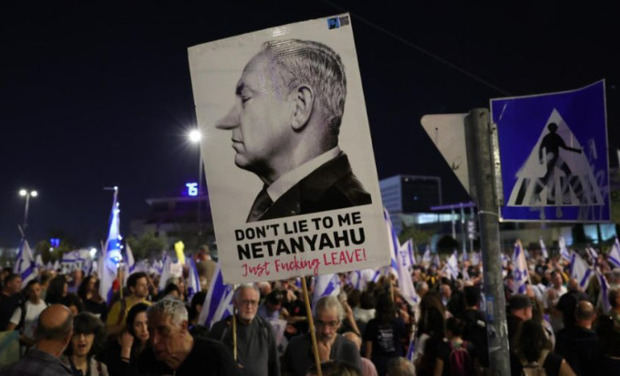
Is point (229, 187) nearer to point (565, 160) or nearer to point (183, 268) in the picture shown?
point (565, 160)

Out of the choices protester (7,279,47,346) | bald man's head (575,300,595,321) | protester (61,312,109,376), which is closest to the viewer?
protester (61,312,109,376)

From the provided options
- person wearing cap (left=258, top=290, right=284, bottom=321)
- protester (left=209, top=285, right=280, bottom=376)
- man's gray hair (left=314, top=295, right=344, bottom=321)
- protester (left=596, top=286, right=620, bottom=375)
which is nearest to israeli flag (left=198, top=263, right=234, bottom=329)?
person wearing cap (left=258, top=290, right=284, bottom=321)

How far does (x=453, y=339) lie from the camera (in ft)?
18.3

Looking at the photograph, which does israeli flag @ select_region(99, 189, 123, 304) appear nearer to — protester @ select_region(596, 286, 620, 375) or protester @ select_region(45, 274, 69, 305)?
protester @ select_region(45, 274, 69, 305)

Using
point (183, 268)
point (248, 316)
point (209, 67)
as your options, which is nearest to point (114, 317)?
point (248, 316)

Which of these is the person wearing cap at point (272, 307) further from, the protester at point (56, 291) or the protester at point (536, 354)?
the protester at point (536, 354)

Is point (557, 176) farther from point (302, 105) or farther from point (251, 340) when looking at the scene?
point (251, 340)

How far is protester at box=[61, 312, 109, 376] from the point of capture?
14.9 feet

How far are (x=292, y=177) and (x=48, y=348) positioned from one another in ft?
6.11

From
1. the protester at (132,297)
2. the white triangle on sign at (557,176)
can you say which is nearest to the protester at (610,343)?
the white triangle on sign at (557,176)

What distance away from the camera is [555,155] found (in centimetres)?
362

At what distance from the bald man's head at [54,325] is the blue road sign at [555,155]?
2.99m

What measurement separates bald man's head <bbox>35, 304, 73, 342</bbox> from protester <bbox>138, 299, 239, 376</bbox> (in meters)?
0.64

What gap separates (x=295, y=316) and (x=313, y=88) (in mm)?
6157
